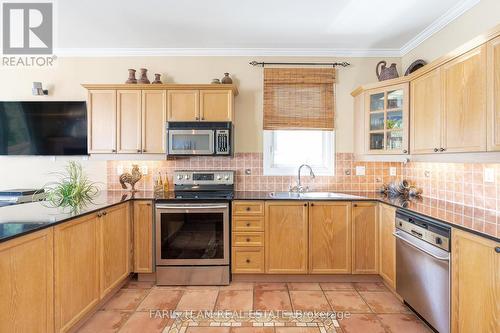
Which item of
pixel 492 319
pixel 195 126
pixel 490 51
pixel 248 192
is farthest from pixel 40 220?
pixel 490 51

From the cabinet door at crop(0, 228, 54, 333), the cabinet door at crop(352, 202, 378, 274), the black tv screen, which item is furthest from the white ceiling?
the cabinet door at crop(0, 228, 54, 333)

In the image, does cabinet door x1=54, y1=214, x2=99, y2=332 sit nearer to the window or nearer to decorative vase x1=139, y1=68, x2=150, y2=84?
decorative vase x1=139, y1=68, x2=150, y2=84

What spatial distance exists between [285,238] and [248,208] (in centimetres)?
49

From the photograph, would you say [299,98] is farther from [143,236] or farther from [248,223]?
[143,236]

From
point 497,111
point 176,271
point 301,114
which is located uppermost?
point 301,114

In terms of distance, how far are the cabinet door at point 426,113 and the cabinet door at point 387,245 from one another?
0.65 meters

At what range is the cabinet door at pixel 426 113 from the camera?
2.24 meters

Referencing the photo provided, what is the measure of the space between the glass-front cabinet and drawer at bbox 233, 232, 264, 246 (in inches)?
61.0

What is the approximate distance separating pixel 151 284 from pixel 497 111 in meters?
3.24

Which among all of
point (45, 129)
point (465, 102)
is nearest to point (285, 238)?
point (465, 102)

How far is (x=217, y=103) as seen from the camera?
298 centimetres

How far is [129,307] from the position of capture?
7.72ft

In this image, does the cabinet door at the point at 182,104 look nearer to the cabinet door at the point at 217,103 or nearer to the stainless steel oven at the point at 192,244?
the cabinet door at the point at 217,103

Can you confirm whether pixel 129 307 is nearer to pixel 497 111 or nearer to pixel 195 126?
pixel 195 126
